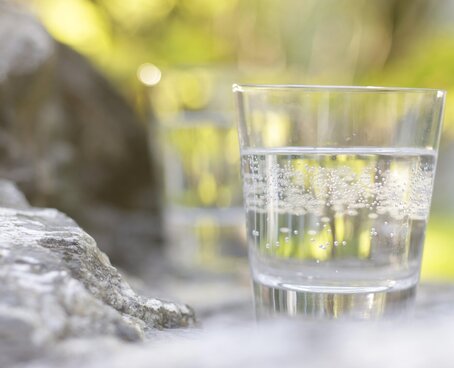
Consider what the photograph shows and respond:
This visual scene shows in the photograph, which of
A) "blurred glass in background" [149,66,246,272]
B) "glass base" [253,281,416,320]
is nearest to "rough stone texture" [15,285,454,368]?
"glass base" [253,281,416,320]

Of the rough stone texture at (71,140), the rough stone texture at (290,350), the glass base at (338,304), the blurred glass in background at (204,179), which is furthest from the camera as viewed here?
the blurred glass in background at (204,179)

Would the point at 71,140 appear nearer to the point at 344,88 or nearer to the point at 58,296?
the point at 344,88

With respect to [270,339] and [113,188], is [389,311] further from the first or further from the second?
[113,188]

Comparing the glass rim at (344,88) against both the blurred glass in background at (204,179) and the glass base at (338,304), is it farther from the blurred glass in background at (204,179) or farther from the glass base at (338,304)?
the blurred glass in background at (204,179)

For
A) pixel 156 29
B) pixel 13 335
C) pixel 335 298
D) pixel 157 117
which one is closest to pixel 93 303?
pixel 13 335

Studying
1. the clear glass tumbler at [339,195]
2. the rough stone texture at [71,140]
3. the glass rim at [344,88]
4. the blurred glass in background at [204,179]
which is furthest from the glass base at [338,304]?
the blurred glass in background at [204,179]

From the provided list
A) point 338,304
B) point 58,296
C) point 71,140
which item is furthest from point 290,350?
point 71,140

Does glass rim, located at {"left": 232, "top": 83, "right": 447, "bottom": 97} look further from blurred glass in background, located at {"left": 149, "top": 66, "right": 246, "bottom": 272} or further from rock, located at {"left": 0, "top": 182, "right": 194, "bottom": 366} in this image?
blurred glass in background, located at {"left": 149, "top": 66, "right": 246, "bottom": 272}
